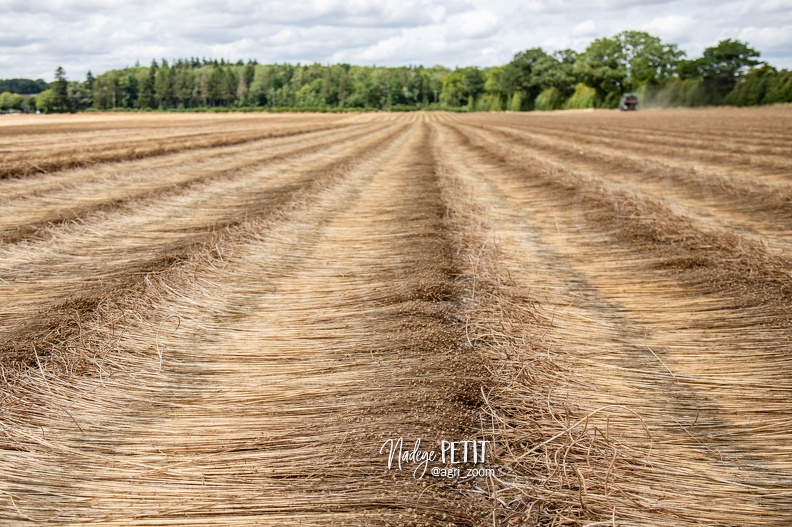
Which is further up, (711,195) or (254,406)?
(711,195)

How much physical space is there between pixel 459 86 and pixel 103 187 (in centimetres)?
11291

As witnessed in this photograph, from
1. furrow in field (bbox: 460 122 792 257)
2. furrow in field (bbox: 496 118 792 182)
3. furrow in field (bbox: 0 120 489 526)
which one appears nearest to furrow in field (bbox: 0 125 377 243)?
furrow in field (bbox: 0 120 489 526)

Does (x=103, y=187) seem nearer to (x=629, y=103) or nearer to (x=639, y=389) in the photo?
(x=639, y=389)

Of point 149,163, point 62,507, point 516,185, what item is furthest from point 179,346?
point 149,163

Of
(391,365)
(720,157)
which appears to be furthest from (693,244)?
(720,157)

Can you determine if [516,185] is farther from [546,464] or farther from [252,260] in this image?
[546,464]

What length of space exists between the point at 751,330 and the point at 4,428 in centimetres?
434

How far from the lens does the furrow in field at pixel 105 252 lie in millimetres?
4113

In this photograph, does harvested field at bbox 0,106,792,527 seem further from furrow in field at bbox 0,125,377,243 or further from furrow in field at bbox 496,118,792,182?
furrow in field at bbox 496,118,792,182

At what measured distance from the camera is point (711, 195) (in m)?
9.45

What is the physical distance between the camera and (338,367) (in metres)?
3.49

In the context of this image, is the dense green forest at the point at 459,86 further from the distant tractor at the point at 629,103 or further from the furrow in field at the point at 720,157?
the furrow in field at the point at 720,157

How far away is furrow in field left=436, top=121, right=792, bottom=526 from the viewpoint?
93.5 inches

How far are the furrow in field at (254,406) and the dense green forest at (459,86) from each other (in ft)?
231
